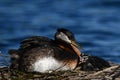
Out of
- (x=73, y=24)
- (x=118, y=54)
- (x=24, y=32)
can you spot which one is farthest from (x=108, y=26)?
(x=118, y=54)

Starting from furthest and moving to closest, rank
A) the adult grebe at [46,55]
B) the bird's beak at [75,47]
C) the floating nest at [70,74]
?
the bird's beak at [75,47]
the adult grebe at [46,55]
the floating nest at [70,74]

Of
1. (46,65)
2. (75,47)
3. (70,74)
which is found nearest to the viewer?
(46,65)

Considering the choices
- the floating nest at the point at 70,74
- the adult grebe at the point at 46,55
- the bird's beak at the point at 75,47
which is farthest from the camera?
the bird's beak at the point at 75,47

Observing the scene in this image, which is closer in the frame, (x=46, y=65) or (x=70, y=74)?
(x=46, y=65)

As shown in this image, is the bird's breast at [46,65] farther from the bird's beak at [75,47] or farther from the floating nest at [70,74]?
the bird's beak at [75,47]

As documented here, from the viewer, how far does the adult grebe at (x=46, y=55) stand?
37.6ft

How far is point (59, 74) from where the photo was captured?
1157cm

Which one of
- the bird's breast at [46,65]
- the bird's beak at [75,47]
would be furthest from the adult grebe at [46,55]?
the bird's beak at [75,47]

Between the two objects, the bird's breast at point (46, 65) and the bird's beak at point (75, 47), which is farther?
the bird's beak at point (75, 47)

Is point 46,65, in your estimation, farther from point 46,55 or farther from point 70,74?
point 70,74

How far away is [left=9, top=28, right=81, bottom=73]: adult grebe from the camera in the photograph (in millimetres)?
11461

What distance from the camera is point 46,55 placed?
11500 millimetres

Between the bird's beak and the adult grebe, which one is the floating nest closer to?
the adult grebe

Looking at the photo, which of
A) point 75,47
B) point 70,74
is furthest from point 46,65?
point 75,47
